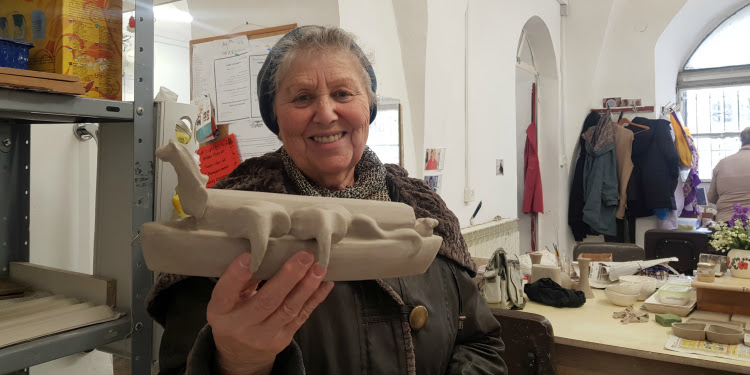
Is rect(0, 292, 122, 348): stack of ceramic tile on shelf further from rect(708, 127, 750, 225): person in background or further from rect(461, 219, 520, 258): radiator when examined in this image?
rect(708, 127, 750, 225): person in background

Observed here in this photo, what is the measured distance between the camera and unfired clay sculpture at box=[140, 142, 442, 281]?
738 millimetres

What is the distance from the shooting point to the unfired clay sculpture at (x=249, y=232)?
738 mm

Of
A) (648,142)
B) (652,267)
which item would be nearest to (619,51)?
(648,142)

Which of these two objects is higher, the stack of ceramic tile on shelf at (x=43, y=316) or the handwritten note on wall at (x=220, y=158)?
the handwritten note on wall at (x=220, y=158)

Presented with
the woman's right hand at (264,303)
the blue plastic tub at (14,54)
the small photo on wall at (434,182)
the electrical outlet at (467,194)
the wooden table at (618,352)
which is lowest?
the wooden table at (618,352)

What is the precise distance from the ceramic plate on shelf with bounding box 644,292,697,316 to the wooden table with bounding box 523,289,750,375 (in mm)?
40

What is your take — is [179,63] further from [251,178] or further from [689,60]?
[689,60]

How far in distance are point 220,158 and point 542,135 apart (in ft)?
14.3

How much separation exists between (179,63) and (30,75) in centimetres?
479

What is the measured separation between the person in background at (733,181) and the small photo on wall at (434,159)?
10.8 ft

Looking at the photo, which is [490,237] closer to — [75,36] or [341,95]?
[341,95]

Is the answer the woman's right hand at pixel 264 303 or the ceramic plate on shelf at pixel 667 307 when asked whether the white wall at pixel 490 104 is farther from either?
the woman's right hand at pixel 264 303

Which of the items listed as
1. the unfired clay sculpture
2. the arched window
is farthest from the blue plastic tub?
the arched window

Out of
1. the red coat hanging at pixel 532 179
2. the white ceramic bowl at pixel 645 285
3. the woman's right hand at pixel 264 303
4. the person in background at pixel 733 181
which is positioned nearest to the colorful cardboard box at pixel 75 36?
the woman's right hand at pixel 264 303
